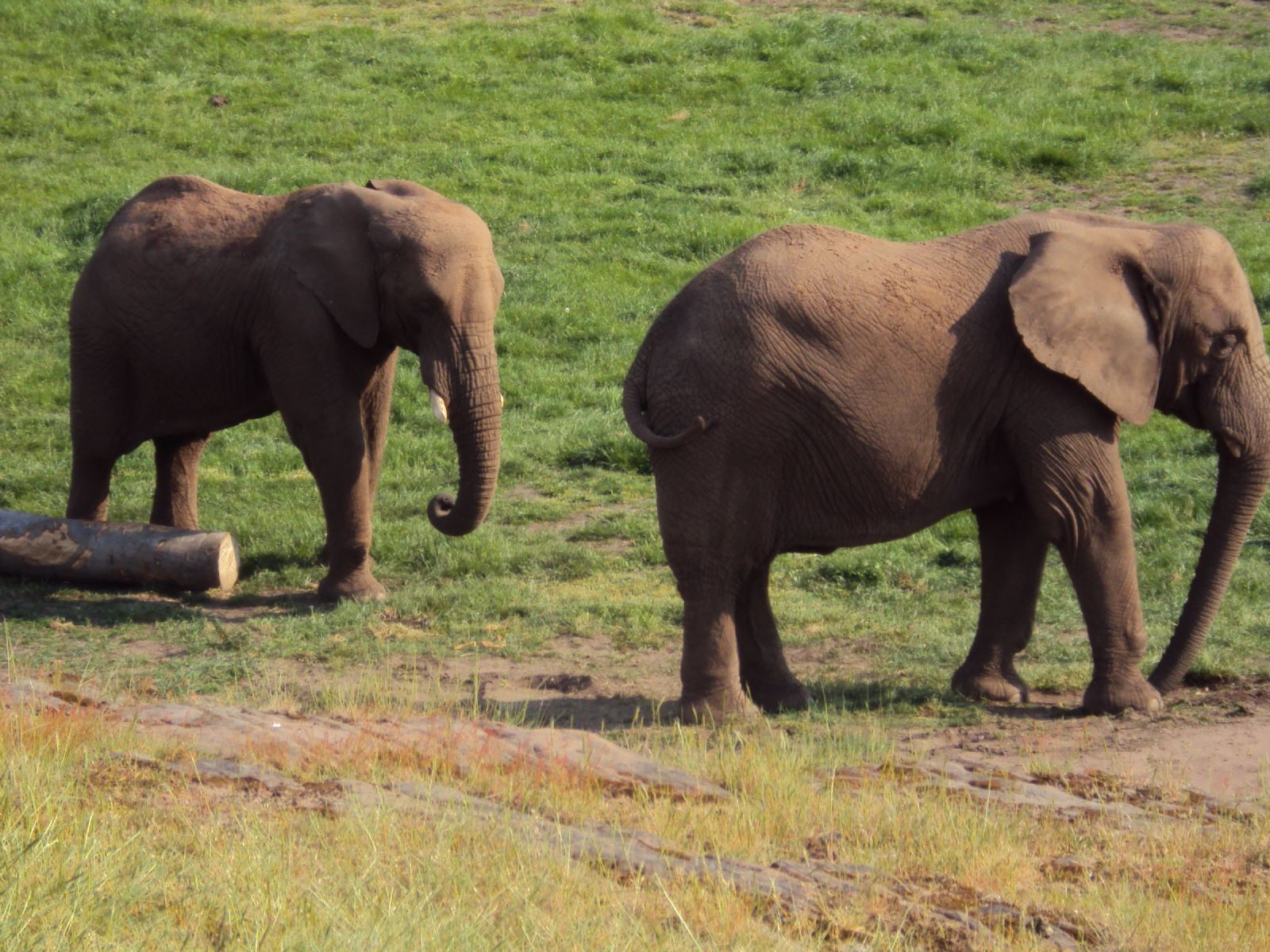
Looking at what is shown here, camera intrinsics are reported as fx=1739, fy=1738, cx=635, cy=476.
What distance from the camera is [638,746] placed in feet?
24.8

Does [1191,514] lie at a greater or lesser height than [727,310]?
lesser

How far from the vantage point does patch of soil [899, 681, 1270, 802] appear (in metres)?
7.30

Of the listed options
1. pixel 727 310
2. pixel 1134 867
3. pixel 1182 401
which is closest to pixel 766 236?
pixel 727 310

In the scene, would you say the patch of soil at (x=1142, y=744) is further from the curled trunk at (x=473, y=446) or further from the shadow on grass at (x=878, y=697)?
the curled trunk at (x=473, y=446)

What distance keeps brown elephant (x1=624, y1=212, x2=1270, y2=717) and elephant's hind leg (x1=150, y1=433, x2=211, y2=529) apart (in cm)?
467

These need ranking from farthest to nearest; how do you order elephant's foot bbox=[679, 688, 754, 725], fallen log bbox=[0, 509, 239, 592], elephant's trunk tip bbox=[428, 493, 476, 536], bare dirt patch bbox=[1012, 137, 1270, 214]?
bare dirt patch bbox=[1012, 137, 1270, 214], fallen log bbox=[0, 509, 239, 592], elephant's trunk tip bbox=[428, 493, 476, 536], elephant's foot bbox=[679, 688, 754, 725]

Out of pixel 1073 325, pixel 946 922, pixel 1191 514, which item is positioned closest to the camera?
pixel 946 922

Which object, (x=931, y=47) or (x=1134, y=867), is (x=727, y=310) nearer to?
(x=1134, y=867)

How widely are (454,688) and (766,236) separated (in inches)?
111

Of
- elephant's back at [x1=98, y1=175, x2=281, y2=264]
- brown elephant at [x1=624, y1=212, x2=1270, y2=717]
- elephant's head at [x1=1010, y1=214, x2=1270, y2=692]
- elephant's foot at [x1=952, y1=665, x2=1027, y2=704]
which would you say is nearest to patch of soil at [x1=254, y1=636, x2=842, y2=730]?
brown elephant at [x1=624, y1=212, x2=1270, y2=717]

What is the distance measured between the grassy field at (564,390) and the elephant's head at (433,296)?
941 millimetres

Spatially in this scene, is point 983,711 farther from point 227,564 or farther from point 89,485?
point 89,485

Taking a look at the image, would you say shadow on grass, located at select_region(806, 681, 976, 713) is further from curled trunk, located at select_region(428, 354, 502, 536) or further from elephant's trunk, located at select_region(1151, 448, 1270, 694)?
curled trunk, located at select_region(428, 354, 502, 536)

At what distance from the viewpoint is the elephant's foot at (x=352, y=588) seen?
1077 centimetres
